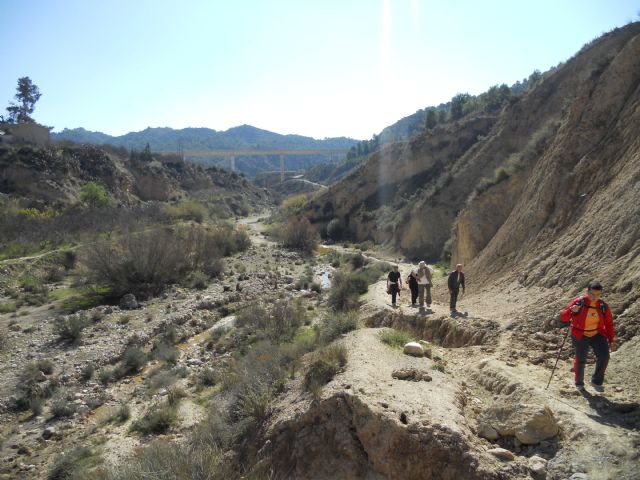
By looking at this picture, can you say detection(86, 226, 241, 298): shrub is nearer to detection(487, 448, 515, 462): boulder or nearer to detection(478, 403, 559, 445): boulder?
detection(478, 403, 559, 445): boulder

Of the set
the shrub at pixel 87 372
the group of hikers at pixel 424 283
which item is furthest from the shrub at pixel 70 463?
the group of hikers at pixel 424 283

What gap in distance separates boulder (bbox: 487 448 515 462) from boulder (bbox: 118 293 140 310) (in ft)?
72.7

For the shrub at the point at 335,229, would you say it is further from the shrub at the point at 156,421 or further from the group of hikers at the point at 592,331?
the group of hikers at the point at 592,331

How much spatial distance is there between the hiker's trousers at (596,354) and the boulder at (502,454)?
Answer: 64.5 inches

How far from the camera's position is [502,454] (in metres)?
5.52

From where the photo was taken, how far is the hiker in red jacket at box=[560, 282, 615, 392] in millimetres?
6070

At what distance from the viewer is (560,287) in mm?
9625

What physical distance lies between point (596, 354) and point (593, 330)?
1.07 ft

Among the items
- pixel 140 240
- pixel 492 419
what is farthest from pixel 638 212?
pixel 140 240

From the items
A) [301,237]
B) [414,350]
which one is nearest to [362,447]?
[414,350]

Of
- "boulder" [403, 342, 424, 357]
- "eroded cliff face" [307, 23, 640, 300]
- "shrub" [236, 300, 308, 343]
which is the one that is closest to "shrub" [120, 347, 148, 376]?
"shrub" [236, 300, 308, 343]

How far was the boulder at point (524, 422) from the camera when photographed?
219 inches

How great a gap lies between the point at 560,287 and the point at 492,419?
184 inches

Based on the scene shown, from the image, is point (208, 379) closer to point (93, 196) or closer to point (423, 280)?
point (423, 280)
